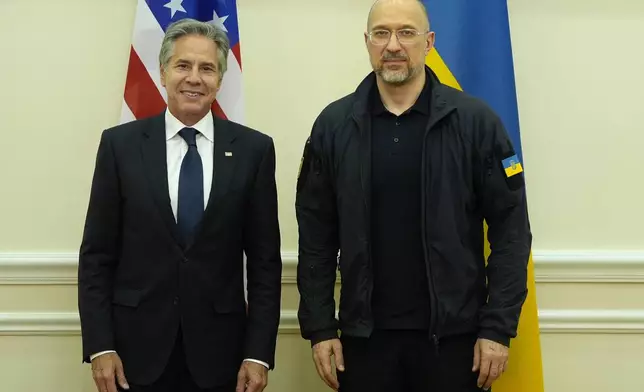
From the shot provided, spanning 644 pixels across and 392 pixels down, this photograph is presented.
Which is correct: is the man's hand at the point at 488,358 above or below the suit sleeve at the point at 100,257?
below

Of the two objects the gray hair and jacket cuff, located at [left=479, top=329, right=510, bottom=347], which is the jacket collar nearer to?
the gray hair

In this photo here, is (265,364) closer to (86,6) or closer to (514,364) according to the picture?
(514,364)

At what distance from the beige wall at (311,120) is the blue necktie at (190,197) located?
26.6 inches

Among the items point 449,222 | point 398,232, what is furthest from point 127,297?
point 449,222

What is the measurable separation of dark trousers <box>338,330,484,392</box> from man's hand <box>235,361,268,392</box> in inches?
9.5

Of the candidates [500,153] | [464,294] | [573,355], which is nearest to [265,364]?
[464,294]

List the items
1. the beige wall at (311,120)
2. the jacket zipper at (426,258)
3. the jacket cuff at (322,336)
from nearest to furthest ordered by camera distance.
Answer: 1. the jacket zipper at (426,258)
2. the jacket cuff at (322,336)
3. the beige wall at (311,120)

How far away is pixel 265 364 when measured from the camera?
174 cm

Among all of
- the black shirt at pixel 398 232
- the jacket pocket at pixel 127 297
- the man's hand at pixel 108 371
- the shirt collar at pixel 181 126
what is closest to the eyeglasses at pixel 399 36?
the black shirt at pixel 398 232

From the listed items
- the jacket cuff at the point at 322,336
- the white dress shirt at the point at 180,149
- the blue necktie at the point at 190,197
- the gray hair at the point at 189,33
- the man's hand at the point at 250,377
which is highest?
the gray hair at the point at 189,33

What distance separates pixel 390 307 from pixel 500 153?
1.59 feet

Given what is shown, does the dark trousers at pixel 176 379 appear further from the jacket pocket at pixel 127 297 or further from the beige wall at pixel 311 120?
the beige wall at pixel 311 120

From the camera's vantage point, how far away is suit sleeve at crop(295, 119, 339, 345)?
174 centimetres

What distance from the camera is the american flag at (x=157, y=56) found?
2186mm
